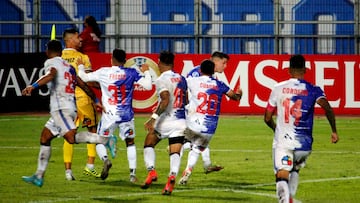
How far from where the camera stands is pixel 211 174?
58.5ft

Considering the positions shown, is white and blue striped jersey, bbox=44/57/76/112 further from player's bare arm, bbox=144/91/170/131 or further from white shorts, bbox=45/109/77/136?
player's bare arm, bbox=144/91/170/131

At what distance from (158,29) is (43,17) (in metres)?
3.54

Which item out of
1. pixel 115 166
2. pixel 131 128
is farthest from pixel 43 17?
pixel 131 128

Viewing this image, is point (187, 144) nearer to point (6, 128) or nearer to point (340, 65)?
point (6, 128)

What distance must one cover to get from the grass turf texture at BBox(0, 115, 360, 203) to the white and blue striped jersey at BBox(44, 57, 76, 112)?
4.03 ft

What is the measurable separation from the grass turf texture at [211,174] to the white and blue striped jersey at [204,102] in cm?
90

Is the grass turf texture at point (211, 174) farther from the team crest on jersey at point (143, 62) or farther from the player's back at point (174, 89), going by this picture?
the team crest on jersey at point (143, 62)

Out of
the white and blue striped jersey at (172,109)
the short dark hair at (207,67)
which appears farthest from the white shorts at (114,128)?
the short dark hair at (207,67)

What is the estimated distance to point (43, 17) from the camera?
33.0m

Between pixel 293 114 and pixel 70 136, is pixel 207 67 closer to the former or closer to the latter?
pixel 70 136

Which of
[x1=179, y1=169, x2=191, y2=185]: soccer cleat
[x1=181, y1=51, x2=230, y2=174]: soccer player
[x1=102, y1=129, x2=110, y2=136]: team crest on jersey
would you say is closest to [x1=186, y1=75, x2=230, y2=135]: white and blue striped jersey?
[x1=179, y1=169, x2=191, y2=185]: soccer cleat

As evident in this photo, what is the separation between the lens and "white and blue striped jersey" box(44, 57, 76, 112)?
49.2 feet

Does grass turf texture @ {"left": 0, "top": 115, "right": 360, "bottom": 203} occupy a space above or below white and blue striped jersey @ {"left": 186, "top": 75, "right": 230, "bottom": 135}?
below

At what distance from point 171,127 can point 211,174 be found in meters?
2.76
